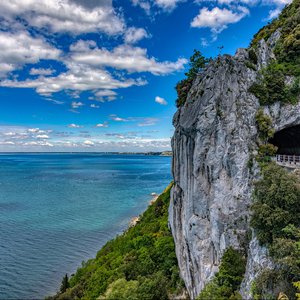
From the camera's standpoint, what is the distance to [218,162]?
22.4 metres

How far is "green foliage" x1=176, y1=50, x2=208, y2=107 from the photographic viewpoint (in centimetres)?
3203

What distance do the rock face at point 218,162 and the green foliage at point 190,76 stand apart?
195 inches

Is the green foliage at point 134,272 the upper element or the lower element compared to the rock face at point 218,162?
lower

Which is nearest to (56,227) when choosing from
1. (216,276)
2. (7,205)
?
(7,205)

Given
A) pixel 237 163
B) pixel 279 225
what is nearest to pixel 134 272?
pixel 237 163

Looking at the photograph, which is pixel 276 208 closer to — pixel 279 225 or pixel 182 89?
pixel 279 225

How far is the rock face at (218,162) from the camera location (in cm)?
2098

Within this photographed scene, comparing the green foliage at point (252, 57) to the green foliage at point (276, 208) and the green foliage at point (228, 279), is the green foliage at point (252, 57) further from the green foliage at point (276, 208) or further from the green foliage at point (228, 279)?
the green foliage at point (228, 279)

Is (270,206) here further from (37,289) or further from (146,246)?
(37,289)

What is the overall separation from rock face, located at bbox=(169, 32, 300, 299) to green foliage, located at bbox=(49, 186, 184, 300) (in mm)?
2259

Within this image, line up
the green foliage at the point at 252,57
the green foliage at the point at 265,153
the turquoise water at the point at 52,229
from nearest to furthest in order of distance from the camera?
the green foliage at the point at 265,153
the green foliage at the point at 252,57
the turquoise water at the point at 52,229

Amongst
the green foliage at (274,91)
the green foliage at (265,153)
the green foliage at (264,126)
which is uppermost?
the green foliage at (274,91)

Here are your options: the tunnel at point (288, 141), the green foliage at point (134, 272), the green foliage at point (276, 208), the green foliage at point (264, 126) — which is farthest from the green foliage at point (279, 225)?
the green foliage at point (134, 272)

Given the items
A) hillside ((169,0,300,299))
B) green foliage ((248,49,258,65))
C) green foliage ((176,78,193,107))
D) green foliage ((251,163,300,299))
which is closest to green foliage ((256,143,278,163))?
hillside ((169,0,300,299))
